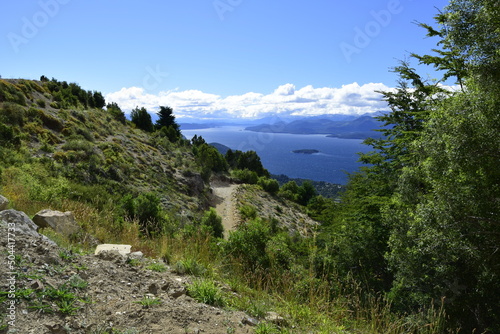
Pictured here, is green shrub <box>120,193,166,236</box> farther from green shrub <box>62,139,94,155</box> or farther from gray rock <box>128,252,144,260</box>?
green shrub <box>62,139,94,155</box>

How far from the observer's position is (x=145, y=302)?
3.42 meters

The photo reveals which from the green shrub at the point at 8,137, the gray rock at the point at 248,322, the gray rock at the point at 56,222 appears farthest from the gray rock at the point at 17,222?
the green shrub at the point at 8,137

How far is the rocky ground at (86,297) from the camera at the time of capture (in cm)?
281

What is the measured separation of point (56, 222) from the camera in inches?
229

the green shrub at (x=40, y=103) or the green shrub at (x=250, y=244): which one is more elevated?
the green shrub at (x=40, y=103)

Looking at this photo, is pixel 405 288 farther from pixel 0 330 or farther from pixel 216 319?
pixel 0 330

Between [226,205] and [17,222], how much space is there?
28.7 metres

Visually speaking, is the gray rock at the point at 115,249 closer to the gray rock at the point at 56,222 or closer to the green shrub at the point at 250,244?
the gray rock at the point at 56,222

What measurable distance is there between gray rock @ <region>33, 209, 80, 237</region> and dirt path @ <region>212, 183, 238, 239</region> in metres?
15.6

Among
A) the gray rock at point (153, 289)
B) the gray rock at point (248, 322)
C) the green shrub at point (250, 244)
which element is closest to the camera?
the gray rock at point (248, 322)

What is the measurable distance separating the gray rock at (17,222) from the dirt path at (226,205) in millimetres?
16926

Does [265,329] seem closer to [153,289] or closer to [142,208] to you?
[153,289]

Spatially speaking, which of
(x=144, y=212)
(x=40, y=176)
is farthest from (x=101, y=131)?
(x=144, y=212)

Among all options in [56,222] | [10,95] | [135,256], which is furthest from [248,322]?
[10,95]
